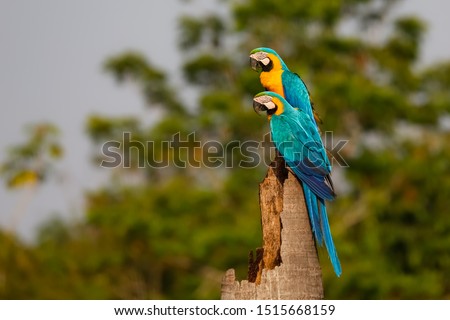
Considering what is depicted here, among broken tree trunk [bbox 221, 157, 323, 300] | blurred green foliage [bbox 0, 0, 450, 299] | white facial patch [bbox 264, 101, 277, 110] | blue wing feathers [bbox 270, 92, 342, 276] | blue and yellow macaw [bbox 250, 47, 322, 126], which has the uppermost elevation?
blurred green foliage [bbox 0, 0, 450, 299]

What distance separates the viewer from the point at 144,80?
19.5 meters

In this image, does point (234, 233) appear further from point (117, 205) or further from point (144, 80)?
point (144, 80)

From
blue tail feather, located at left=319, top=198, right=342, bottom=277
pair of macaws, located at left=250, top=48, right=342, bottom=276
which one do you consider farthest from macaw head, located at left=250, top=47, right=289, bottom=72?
blue tail feather, located at left=319, top=198, right=342, bottom=277

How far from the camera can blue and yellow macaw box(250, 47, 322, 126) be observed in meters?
4.96

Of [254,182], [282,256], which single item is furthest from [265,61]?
[254,182]

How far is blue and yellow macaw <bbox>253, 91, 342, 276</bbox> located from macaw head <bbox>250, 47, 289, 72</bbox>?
797 millimetres

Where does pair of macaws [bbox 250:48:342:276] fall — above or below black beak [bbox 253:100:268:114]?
below

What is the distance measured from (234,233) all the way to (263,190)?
37.0 feet

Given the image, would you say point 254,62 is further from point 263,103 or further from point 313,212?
point 313,212

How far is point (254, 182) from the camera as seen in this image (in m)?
17.4

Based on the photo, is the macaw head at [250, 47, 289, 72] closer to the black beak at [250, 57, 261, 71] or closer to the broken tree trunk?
the black beak at [250, 57, 261, 71]

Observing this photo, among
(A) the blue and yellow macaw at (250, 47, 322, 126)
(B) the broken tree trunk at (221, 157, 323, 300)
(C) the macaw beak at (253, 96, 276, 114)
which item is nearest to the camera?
(B) the broken tree trunk at (221, 157, 323, 300)

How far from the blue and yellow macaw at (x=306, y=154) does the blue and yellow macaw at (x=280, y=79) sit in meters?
0.62

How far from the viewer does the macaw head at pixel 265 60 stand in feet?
16.4
